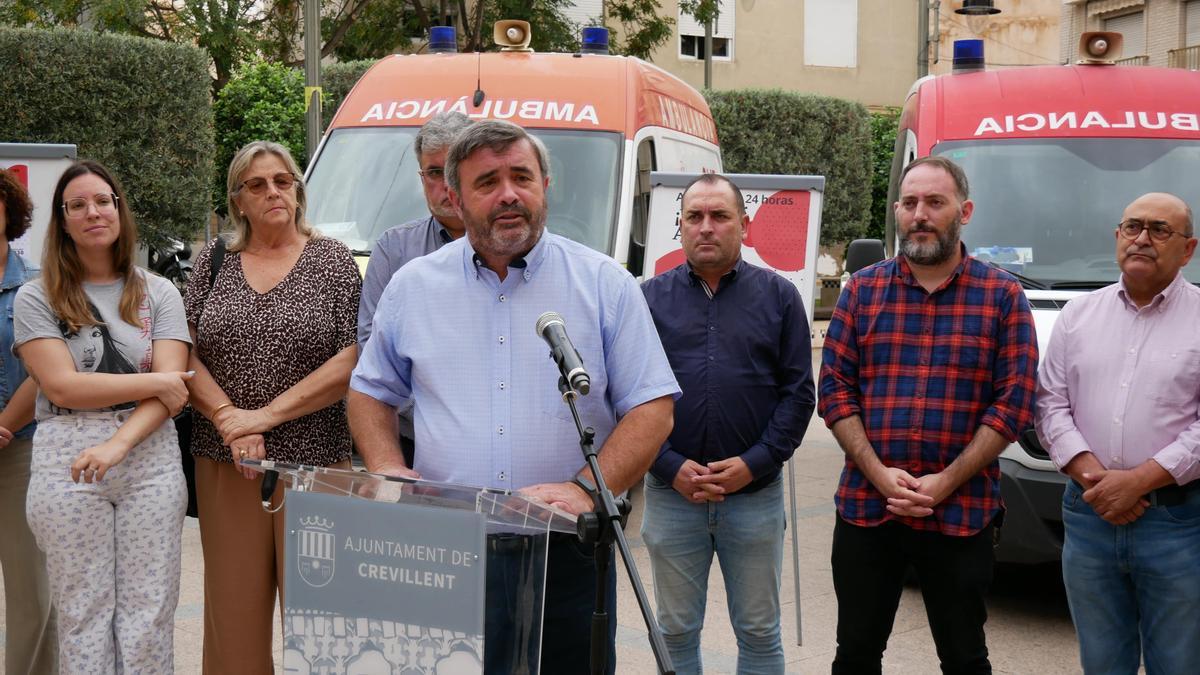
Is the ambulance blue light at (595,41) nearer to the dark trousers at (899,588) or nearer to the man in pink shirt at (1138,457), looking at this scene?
the man in pink shirt at (1138,457)

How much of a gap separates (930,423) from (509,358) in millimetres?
1649

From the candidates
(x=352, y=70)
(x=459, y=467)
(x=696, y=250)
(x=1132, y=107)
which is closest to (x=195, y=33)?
(x=352, y=70)

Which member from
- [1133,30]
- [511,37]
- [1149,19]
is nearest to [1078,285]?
[511,37]

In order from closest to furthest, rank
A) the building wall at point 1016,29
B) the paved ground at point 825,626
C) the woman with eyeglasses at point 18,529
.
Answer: the woman with eyeglasses at point 18,529
the paved ground at point 825,626
the building wall at point 1016,29

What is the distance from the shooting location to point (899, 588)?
4387 mm

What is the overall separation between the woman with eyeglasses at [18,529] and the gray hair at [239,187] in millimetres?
919

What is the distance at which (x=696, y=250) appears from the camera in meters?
4.68

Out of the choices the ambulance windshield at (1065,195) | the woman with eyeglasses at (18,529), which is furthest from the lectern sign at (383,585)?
the ambulance windshield at (1065,195)

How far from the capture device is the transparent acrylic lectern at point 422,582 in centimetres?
279

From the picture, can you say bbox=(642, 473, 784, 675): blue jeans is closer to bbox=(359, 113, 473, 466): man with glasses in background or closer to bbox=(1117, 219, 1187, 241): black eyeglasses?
bbox=(359, 113, 473, 466): man with glasses in background

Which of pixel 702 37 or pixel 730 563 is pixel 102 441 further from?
pixel 702 37

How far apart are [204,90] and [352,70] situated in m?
2.76

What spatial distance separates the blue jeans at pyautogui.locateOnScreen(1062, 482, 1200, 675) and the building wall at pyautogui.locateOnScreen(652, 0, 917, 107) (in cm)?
2800

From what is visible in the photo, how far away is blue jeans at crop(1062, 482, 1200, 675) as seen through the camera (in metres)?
4.25
